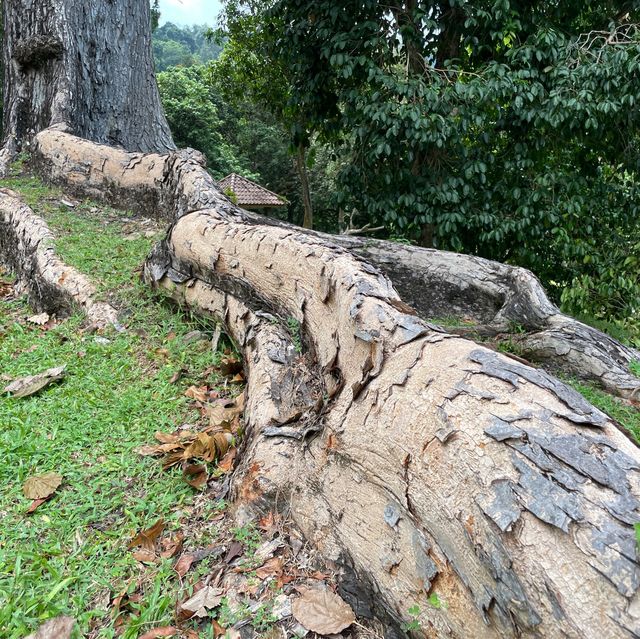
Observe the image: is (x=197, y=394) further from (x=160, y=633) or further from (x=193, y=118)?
(x=193, y=118)

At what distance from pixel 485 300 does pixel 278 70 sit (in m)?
6.32

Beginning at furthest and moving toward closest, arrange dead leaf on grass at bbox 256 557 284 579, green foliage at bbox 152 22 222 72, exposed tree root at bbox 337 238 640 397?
1. green foliage at bbox 152 22 222 72
2. exposed tree root at bbox 337 238 640 397
3. dead leaf on grass at bbox 256 557 284 579

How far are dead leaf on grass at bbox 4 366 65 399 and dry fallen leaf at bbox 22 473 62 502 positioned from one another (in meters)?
0.76

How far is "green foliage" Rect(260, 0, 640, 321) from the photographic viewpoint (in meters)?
5.00

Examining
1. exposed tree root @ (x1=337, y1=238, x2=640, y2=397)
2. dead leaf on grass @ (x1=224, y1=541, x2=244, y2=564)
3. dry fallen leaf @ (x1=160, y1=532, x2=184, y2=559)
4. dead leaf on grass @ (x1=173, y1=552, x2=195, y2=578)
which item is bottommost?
dry fallen leaf @ (x1=160, y1=532, x2=184, y2=559)

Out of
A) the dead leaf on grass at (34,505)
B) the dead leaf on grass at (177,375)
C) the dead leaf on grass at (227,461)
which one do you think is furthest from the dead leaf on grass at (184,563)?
the dead leaf on grass at (177,375)

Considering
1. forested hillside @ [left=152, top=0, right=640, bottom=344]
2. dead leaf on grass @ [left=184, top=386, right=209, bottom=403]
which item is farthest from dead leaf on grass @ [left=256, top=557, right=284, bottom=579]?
forested hillside @ [left=152, top=0, right=640, bottom=344]

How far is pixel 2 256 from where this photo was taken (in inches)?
190

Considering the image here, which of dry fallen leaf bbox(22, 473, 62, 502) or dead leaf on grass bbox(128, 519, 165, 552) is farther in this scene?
dry fallen leaf bbox(22, 473, 62, 502)

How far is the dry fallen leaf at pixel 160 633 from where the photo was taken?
4.56 ft

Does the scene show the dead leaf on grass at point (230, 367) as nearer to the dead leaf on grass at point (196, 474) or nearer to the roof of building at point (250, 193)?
the dead leaf on grass at point (196, 474)

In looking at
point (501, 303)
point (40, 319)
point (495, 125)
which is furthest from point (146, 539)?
point (495, 125)

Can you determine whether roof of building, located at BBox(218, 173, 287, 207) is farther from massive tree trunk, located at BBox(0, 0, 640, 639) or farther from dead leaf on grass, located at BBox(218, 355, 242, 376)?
dead leaf on grass, located at BBox(218, 355, 242, 376)

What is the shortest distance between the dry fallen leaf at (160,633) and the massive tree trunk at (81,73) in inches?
230
